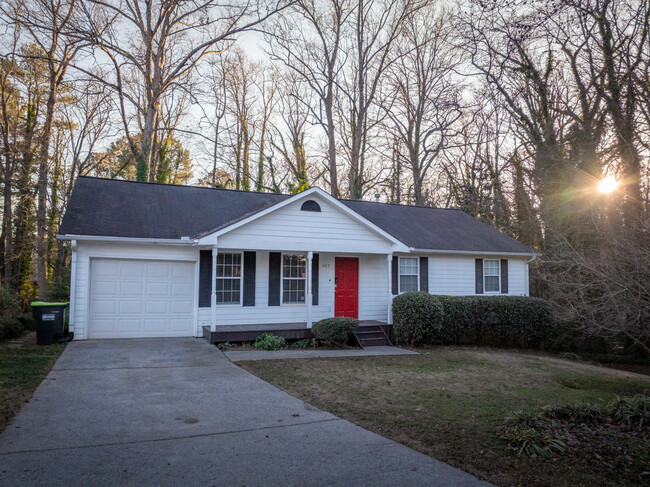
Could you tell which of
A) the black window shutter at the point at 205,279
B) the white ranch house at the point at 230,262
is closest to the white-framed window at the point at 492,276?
the white ranch house at the point at 230,262

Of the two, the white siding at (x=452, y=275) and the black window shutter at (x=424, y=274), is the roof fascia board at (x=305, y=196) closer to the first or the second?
the black window shutter at (x=424, y=274)

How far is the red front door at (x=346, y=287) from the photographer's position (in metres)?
14.2

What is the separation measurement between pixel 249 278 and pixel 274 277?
74cm

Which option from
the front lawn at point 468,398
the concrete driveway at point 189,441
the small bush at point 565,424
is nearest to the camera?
the concrete driveway at point 189,441

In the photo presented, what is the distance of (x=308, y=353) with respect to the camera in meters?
11.1

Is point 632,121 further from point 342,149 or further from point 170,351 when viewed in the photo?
point 342,149

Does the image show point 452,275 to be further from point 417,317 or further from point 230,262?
point 230,262

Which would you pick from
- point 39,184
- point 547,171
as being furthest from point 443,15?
point 39,184

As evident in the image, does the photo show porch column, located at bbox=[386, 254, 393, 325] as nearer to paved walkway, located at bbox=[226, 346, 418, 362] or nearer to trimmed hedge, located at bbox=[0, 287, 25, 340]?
paved walkway, located at bbox=[226, 346, 418, 362]

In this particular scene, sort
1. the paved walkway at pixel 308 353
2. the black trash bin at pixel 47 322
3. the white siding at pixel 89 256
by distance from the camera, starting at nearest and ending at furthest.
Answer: the paved walkway at pixel 308 353 → the black trash bin at pixel 47 322 → the white siding at pixel 89 256

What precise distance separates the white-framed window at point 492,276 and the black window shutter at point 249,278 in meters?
8.13

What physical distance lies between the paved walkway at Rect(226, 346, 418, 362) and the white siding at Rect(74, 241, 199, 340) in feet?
11.0

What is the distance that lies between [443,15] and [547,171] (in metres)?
11.5

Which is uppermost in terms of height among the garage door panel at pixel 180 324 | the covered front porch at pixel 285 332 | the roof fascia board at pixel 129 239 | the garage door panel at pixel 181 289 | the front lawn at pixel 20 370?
the roof fascia board at pixel 129 239
